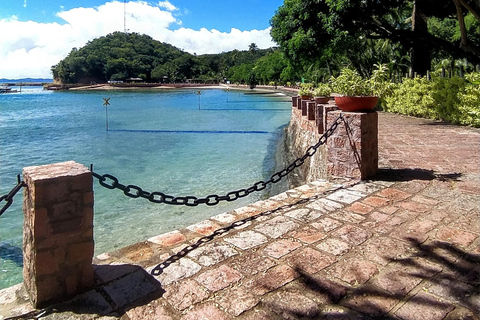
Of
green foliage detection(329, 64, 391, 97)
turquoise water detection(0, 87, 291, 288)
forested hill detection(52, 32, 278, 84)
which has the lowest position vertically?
turquoise water detection(0, 87, 291, 288)

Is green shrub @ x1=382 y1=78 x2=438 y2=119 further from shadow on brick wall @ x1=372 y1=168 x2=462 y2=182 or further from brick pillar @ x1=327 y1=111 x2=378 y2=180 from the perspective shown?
brick pillar @ x1=327 y1=111 x2=378 y2=180

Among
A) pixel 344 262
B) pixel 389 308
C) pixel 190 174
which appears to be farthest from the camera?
pixel 190 174

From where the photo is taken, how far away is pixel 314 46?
554 inches

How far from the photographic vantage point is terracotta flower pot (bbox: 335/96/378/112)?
15.8 ft

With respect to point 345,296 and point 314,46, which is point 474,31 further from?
point 345,296

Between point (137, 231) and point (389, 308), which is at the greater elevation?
point (389, 308)

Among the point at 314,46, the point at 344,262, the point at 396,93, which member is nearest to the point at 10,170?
the point at 314,46

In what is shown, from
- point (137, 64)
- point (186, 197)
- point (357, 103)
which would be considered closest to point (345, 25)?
point (357, 103)

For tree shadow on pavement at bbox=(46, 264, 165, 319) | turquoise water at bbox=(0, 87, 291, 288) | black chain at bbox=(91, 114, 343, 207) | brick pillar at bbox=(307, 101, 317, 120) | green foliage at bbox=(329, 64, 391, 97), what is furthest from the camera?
brick pillar at bbox=(307, 101, 317, 120)

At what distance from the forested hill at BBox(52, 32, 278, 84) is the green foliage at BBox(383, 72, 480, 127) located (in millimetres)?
89363

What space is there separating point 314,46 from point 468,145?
8.34 meters

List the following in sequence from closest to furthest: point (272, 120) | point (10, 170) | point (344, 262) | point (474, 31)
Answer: point (344, 262), point (10, 170), point (474, 31), point (272, 120)

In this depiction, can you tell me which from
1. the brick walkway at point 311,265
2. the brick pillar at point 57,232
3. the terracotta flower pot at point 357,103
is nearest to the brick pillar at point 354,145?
the terracotta flower pot at point 357,103

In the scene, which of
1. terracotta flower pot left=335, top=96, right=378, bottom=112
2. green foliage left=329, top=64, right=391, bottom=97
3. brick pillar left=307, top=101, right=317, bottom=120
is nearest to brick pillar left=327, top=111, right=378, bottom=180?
terracotta flower pot left=335, top=96, right=378, bottom=112
